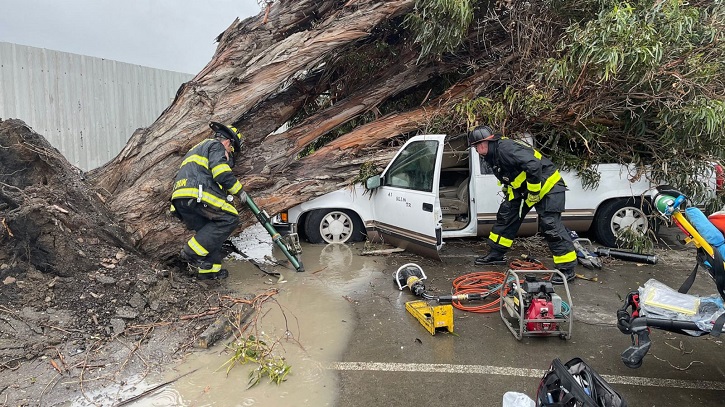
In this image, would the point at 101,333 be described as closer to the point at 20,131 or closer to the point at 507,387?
the point at 20,131

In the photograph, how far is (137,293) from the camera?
3.87 meters

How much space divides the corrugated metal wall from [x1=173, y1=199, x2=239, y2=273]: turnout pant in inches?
148

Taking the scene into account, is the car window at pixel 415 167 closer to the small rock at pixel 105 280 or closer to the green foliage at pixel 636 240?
the green foliage at pixel 636 240

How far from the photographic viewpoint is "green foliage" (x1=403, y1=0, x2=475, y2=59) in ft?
17.3

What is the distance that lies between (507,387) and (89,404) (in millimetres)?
2608

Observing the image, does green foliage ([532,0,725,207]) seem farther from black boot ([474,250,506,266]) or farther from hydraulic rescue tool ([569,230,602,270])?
black boot ([474,250,506,266])

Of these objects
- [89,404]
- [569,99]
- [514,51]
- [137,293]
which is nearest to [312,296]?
[137,293]

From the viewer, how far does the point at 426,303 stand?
396 centimetres

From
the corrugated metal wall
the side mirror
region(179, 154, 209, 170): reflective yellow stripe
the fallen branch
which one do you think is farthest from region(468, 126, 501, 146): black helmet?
the corrugated metal wall

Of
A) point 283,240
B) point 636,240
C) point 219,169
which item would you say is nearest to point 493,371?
point 283,240

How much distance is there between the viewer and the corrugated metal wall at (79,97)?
6.23 meters

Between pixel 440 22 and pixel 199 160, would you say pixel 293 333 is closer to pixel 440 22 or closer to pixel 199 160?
pixel 199 160

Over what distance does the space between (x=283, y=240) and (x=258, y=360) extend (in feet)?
7.46

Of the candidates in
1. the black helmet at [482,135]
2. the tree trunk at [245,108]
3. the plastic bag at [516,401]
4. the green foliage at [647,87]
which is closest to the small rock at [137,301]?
the tree trunk at [245,108]
